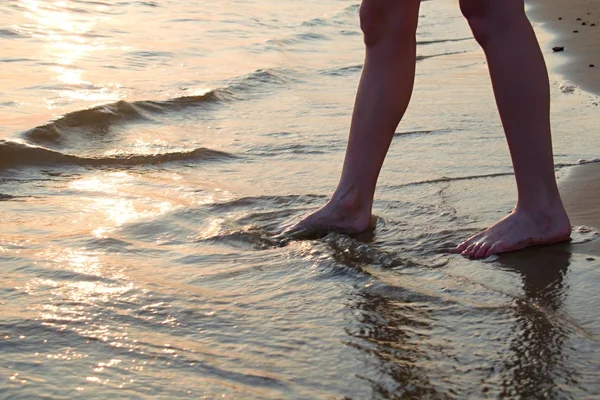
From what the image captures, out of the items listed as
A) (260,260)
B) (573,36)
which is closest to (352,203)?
(260,260)

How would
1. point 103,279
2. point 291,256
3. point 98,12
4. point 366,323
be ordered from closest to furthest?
point 366,323 < point 103,279 < point 291,256 < point 98,12

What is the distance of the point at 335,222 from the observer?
2.63 metres

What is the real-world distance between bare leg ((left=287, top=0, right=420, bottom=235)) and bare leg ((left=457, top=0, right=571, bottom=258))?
1.01 feet

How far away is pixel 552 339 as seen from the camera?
5.57 feet

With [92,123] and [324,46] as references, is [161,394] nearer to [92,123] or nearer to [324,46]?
[92,123]

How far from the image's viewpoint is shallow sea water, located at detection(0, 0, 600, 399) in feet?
5.30

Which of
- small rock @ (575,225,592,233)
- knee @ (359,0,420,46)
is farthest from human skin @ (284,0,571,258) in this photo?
knee @ (359,0,420,46)

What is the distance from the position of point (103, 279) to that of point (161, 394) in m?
0.66

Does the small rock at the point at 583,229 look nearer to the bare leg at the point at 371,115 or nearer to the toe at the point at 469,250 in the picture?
the toe at the point at 469,250

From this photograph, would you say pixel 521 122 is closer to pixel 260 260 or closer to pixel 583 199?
pixel 583 199

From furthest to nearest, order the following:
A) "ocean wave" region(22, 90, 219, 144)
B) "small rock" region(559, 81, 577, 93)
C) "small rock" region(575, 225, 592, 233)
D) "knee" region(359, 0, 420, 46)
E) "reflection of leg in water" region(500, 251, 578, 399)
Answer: "small rock" region(559, 81, 577, 93) < "ocean wave" region(22, 90, 219, 144) < "knee" region(359, 0, 420, 46) < "small rock" region(575, 225, 592, 233) < "reflection of leg in water" region(500, 251, 578, 399)

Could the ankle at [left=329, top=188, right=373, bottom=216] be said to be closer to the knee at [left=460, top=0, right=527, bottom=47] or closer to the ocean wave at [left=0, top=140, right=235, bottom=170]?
the knee at [left=460, top=0, right=527, bottom=47]

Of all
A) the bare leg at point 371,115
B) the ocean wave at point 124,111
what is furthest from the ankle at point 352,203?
the ocean wave at point 124,111

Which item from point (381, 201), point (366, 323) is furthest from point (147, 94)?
point (366, 323)
